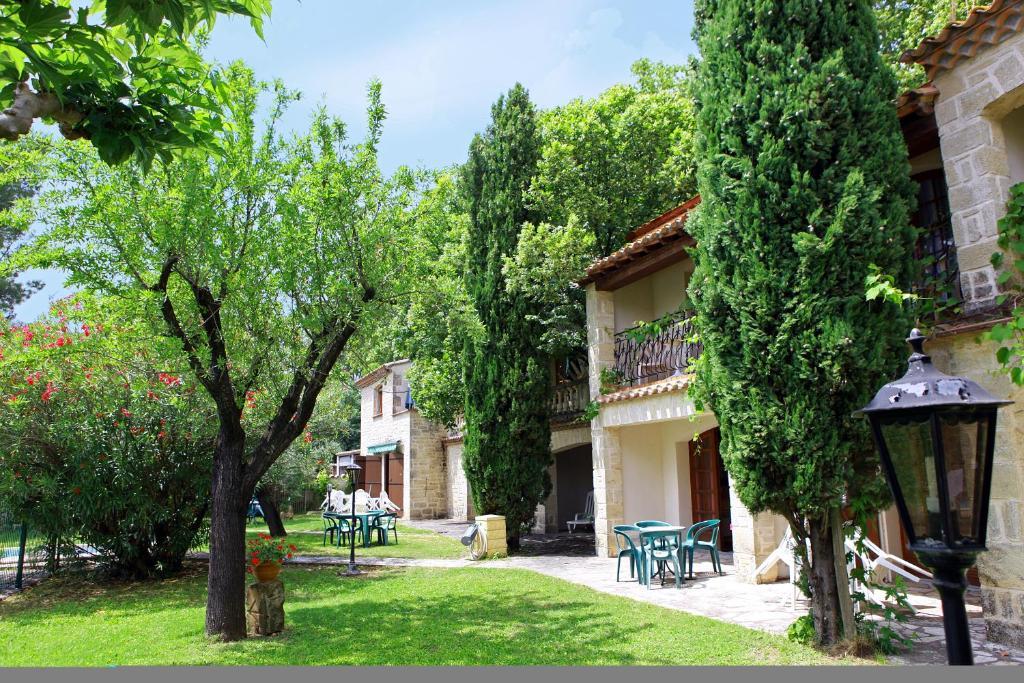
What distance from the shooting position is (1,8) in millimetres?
3312

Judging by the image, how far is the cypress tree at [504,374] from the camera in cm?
1341

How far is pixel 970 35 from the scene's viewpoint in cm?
575

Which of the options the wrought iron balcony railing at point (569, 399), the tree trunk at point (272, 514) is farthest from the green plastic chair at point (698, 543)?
the tree trunk at point (272, 514)

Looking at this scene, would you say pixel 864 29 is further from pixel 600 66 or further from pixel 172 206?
pixel 600 66

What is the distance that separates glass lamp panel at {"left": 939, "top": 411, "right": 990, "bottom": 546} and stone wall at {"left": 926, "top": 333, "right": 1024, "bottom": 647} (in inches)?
117

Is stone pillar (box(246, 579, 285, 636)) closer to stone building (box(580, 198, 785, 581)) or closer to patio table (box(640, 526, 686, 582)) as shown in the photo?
patio table (box(640, 526, 686, 582))

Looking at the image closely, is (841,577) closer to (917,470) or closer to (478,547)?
(917,470)

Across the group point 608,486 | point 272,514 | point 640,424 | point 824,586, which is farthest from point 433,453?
point 824,586

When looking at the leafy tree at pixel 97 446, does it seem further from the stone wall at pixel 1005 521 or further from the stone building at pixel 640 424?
the stone wall at pixel 1005 521

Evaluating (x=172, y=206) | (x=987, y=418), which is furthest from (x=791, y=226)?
(x=172, y=206)

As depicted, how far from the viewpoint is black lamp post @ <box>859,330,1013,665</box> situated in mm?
2740

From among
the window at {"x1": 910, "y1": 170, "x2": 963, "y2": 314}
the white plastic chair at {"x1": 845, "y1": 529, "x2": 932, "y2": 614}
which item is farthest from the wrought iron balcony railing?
the window at {"x1": 910, "y1": 170, "x2": 963, "y2": 314}

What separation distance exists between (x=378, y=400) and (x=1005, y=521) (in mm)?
23089

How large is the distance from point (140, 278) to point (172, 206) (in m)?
0.84
